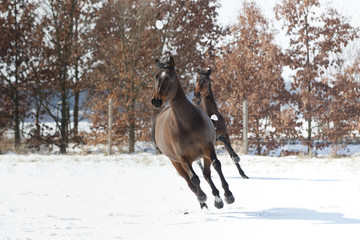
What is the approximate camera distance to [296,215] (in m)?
5.24

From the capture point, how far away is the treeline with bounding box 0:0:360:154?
660 inches

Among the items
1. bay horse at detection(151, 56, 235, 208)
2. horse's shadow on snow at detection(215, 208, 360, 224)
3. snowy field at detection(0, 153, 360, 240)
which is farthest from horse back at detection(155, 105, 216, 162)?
horse's shadow on snow at detection(215, 208, 360, 224)

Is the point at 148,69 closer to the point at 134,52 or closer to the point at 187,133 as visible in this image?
the point at 134,52

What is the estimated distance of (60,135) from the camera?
1856 centimetres

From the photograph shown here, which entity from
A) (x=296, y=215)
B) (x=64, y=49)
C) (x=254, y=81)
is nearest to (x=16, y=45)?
(x=64, y=49)

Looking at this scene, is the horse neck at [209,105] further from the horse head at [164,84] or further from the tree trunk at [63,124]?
the tree trunk at [63,124]

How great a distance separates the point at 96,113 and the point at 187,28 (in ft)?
18.4

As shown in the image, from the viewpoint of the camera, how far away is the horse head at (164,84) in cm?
448

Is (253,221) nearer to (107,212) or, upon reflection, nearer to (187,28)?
(107,212)

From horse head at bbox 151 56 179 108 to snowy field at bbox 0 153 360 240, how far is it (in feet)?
4.56

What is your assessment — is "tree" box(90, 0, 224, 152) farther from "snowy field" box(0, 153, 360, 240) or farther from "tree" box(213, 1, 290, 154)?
"snowy field" box(0, 153, 360, 240)

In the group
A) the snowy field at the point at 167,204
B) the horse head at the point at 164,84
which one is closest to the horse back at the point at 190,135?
the horse head at the point at 164,84

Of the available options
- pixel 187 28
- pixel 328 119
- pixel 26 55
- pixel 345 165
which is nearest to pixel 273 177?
pixel 345 165

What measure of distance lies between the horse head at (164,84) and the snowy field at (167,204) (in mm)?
1391
